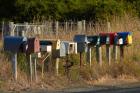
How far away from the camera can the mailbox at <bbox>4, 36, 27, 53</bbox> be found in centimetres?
1355

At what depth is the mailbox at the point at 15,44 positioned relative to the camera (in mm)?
13555

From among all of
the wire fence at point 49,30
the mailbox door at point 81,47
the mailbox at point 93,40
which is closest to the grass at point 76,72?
the mailbox door at point 81,47

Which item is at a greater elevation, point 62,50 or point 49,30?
point 49,30

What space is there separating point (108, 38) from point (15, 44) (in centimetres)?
344

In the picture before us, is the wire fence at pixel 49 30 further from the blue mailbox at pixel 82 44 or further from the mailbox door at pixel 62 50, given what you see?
the mailbox door at pixel 62 50

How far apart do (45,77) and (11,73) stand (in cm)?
94

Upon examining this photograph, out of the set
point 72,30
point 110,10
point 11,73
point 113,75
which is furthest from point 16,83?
point 110,10

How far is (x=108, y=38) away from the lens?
15.8 m

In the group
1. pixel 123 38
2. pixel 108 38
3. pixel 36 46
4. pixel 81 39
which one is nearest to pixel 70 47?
pixel 81 39

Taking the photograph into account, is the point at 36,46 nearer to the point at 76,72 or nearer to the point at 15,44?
the point at 15,44

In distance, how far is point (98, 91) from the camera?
42.5 feet

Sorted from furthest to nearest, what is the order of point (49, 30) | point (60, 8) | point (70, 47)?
point (60, 8), point (49, 30), point (70, 47)

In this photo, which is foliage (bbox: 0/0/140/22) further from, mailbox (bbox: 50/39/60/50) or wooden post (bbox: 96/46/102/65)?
mailbox (bbox: 50/39/60/50)

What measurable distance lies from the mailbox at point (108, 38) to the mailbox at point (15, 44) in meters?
3.04
